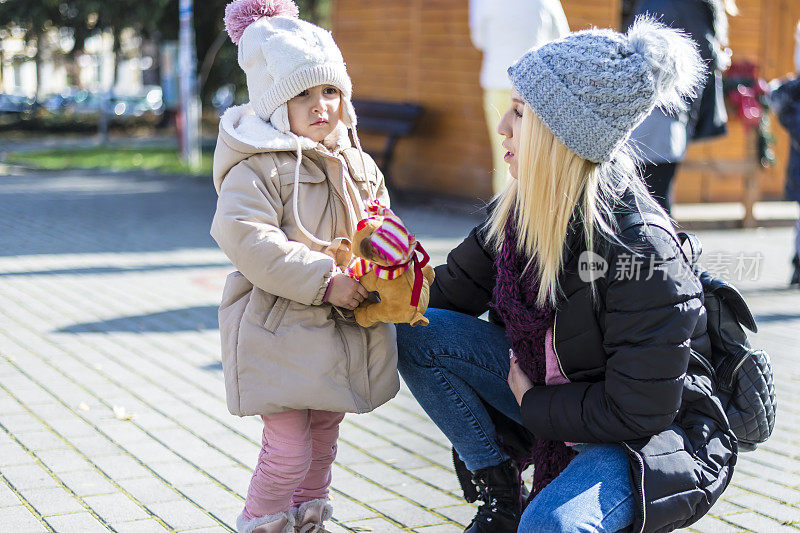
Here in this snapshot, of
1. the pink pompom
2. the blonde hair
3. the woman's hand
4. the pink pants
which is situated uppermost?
the pink pompom

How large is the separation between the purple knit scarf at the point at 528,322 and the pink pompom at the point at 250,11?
954 mm

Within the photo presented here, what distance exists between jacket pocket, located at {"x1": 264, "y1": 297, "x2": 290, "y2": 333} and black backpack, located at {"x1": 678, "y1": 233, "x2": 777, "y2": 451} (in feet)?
3.60

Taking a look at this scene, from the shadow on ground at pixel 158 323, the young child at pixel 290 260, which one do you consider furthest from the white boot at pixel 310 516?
the shadow on ground at pixel 158 323

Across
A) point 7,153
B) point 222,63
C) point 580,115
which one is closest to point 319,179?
point 580,115

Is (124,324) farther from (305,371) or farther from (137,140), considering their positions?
(137,140)

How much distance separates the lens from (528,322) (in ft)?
8.67

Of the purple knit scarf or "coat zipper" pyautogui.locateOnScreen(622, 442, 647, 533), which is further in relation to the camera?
the purple knit scarf

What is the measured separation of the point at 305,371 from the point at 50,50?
30.6m

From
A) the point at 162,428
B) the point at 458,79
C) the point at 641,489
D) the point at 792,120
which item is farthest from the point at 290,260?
the point at 458,79

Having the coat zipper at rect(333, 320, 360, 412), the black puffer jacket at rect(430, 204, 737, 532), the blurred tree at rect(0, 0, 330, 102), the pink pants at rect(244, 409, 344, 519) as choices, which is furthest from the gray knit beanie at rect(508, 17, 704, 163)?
the blurred tree at rect(0, 0, 330, 102)

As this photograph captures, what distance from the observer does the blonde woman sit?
2.38m

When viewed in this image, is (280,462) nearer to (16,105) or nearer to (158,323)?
(158,323)

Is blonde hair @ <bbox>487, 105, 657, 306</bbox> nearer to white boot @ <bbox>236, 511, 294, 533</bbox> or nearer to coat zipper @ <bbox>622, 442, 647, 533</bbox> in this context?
coat zipper @ <bbox>622, 442, 647, 533</bbox>

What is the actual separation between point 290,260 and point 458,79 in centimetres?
908
